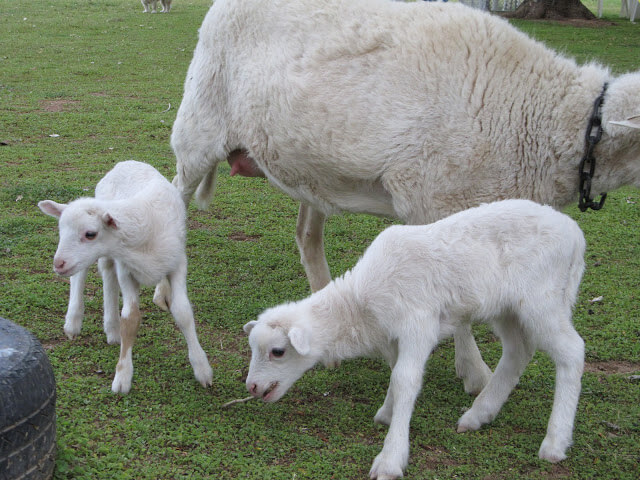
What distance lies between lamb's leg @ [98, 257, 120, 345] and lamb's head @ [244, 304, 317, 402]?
1173 millimetres

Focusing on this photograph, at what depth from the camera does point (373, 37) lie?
4.61 meters

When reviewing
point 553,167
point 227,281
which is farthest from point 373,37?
point 227,281

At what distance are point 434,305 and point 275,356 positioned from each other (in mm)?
772

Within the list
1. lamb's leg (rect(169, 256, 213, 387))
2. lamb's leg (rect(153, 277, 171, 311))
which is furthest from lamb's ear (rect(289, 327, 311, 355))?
lamb's leg (rect(153, 277, 171, 311))

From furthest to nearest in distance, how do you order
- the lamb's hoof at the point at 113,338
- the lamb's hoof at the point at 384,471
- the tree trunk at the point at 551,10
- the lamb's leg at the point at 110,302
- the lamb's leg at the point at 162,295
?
the tree trunk at the point at 551,10 → the lamb's leg at the point at 162,295 → the lamb's hoof at the point at 113,338 → the lamb's leg at the point at 110,302 → the lamb's hoof at the point at 384,471

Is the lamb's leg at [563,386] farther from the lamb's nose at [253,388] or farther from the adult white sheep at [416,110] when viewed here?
the lamb's nose at [253,388]

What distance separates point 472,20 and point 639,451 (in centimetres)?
249

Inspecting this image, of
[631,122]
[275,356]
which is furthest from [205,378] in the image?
[631,122]

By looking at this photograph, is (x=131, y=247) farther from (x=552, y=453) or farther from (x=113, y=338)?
(x=552, y=453)

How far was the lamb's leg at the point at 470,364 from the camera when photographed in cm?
432

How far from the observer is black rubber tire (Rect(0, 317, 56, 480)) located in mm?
2713

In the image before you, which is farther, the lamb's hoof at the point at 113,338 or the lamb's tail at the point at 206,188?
the lamb's tail at the point at 206,188

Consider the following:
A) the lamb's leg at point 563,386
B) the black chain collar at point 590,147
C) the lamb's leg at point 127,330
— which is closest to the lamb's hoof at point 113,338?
the lamb's leg at point 127,330

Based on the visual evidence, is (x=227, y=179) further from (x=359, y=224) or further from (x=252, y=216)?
(x=359, y=224)
